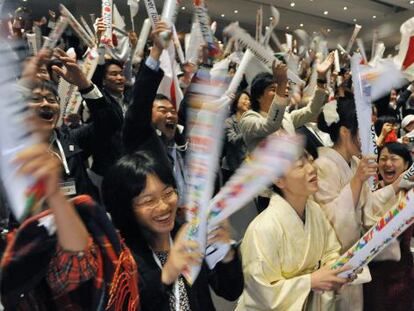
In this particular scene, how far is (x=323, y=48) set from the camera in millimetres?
5730

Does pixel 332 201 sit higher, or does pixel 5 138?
pixel 5 138

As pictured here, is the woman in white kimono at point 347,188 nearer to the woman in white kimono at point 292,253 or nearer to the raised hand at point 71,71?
the woman in white kimono at point 292,253

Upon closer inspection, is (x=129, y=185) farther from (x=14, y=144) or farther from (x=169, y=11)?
(x=169, y=11)

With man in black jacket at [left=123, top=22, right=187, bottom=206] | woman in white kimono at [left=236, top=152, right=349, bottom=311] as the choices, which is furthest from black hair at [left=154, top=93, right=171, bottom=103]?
woman in white kimono at [left=236, top=152, right=349, bottom=311]

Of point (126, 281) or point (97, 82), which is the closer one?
point (126, 281)

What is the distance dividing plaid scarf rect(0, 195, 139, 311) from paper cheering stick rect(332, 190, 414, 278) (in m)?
0.67

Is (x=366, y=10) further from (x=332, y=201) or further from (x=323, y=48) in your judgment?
(x=332, y=201)

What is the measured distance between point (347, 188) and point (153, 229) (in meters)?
0.88

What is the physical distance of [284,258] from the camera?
1506mm

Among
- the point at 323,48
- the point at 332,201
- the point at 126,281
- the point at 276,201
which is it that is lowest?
the point at 323,48

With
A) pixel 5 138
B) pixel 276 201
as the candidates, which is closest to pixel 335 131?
pixel 276 201

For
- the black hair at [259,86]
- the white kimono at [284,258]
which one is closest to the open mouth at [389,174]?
the black hair at [259,86]

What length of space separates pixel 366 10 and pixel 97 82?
10.3 m

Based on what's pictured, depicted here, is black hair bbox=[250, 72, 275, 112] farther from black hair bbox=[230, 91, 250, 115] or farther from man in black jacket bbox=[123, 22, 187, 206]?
man in black jacket bbox=[123, 22, 187, 206]
